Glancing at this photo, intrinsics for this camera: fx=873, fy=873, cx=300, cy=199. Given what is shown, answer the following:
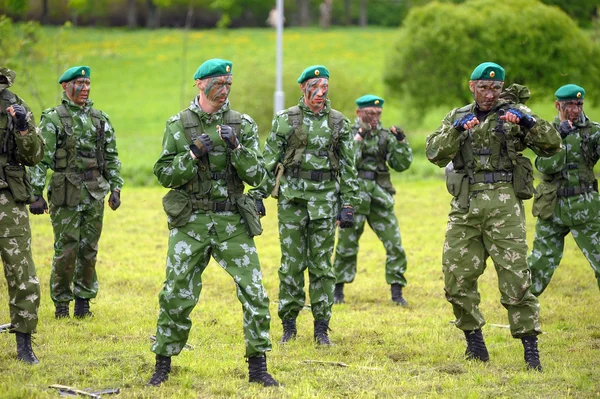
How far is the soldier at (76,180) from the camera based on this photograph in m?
9.37

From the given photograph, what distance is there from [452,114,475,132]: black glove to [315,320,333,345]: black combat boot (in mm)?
2539

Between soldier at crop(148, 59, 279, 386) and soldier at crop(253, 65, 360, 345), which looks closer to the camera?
soldier at crop(148, 59, 279, 386)

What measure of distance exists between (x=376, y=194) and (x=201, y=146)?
4.91 meters

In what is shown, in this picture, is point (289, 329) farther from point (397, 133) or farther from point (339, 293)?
point (397, 133)

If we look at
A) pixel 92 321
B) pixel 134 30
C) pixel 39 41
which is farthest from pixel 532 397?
pixel 134 30

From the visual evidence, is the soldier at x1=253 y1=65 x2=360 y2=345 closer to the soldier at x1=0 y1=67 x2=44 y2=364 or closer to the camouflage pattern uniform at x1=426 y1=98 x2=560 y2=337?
the camouflage pattern uniform at x1=426 y1=98 x2=560 y2=337

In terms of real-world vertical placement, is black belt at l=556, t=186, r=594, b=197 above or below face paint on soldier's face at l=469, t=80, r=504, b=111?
below

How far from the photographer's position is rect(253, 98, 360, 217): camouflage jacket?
877 cm

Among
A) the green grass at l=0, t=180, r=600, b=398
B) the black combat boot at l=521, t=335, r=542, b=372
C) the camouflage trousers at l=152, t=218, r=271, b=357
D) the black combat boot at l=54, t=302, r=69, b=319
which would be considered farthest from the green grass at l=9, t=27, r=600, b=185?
the black combat boot at l=521, t=335, r=542, b=372

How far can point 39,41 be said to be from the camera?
968 inches

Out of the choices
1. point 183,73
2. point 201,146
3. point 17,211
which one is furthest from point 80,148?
point 183,73

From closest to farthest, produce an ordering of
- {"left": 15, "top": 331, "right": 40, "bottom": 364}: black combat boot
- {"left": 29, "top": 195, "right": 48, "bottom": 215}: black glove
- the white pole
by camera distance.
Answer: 1. {"left": 15, "top": 331, "right": 40, "bottom": 364}: black combat boot
2. {"left": 29, "top": 195, "right": 48, "bottom": 215}: black glove
3. the white pole

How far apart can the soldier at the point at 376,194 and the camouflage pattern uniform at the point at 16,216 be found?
4.67 metres

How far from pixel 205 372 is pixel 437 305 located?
4.40m
